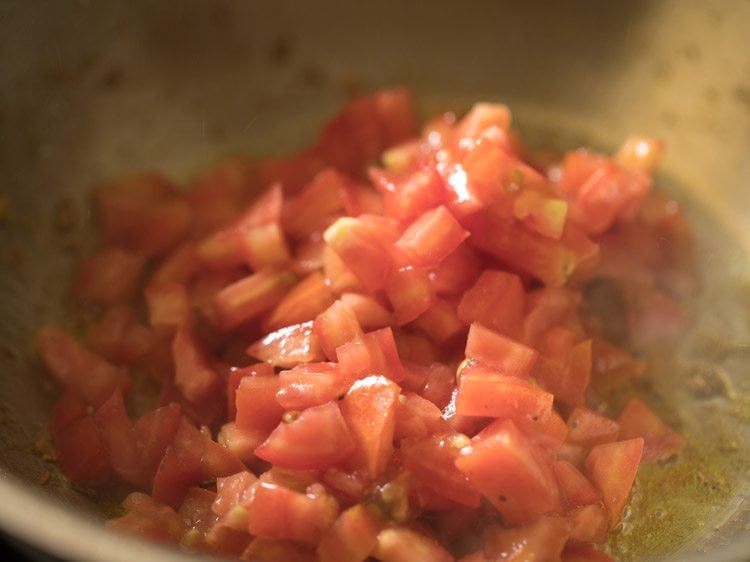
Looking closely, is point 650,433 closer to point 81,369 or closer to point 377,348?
point 377,348

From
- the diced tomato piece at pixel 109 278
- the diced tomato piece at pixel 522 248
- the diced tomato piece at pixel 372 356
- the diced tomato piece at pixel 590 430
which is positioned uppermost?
the diced tomato piece at pixel 522 248

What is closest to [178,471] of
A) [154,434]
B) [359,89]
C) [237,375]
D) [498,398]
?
[154,434]

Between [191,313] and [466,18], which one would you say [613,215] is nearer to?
[466,18]

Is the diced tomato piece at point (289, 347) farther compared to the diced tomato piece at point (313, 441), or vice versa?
the diced tomato piece at point (289, 347)

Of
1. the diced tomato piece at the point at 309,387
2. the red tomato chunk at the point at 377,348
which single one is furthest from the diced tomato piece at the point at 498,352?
the diced tomato piece at the point at 309,387

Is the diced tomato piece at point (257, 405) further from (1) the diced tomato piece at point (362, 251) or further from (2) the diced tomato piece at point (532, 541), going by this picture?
(2) the diced tomato piece at point (532, 541)

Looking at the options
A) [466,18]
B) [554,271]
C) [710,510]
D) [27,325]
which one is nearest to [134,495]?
[27,325]
